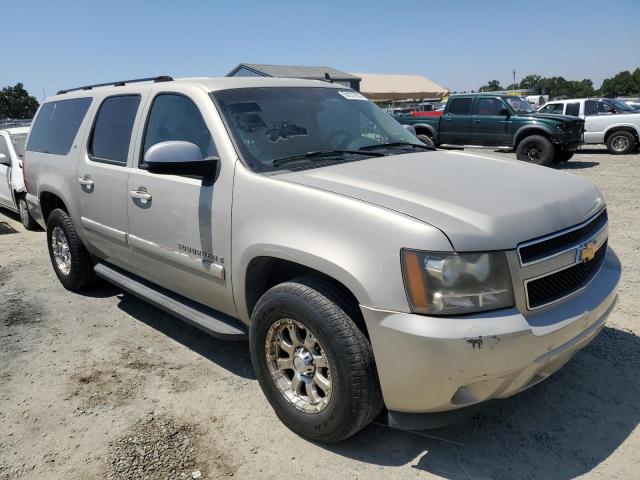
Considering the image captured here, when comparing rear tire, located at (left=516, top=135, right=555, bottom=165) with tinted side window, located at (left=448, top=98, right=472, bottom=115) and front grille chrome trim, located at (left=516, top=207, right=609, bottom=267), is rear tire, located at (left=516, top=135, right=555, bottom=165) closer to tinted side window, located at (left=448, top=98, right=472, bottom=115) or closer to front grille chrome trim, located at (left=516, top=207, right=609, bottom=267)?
tinted side window, located at (left=448, top=98, right=472, bottom=115)

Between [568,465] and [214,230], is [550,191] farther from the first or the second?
[214,230]

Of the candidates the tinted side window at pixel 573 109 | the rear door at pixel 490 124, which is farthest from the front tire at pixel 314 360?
the tinted side window at pixel 573 109

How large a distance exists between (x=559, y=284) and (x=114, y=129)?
3374 millimetres

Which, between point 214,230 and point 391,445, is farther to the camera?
point 214,230

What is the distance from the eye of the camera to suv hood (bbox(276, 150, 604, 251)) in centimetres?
220

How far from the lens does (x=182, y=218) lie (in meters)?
3.21

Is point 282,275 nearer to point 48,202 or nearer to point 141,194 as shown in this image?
point 141,194

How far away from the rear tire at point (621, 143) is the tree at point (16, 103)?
5248 centimetres

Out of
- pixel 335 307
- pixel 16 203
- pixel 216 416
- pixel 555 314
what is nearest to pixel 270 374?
pixel 216 416

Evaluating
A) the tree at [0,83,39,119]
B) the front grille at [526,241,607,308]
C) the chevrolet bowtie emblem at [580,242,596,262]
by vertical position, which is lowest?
the front grille at [526,241,607,308]

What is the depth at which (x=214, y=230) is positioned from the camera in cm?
299

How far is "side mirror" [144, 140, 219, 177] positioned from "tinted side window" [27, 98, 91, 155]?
2127 millimetres

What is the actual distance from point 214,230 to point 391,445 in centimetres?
153

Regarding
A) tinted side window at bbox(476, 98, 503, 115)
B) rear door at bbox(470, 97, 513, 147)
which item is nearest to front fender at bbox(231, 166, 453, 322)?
rear door at bbox(470, 97, 513, 147)
